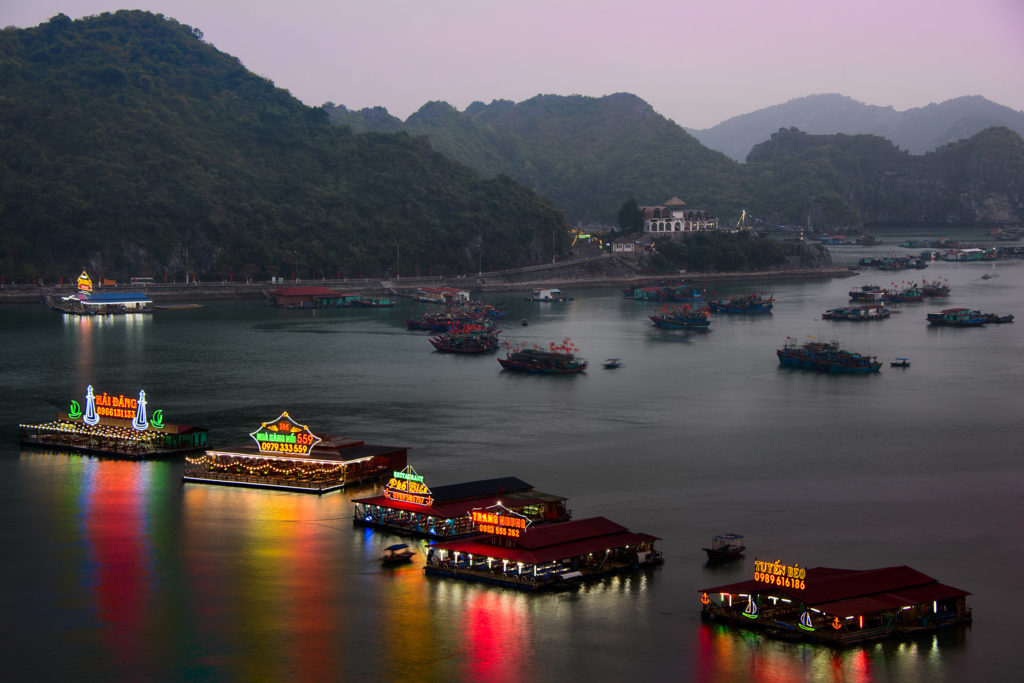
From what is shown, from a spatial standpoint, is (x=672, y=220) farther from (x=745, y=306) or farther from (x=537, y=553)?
(x=537, y=553)

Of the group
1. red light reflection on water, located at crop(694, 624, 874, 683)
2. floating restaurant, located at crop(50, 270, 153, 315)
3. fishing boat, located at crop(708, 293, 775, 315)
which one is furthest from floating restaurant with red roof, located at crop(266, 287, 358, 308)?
red light reflection on water, located at crop(694, 624, 874, 683)

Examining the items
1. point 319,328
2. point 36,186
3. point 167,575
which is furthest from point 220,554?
point 36,186

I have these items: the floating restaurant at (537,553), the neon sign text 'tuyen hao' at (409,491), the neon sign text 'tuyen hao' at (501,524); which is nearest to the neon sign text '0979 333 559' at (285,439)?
the neon sign text 'tuyen hao' at (409,491)

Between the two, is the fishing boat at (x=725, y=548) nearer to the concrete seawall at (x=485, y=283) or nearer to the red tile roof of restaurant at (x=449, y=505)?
the red tile roof of restaurant at (x=449, y=505)

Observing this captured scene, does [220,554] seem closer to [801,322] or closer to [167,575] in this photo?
[167,575]

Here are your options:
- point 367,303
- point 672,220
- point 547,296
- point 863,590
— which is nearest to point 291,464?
point 863,590
